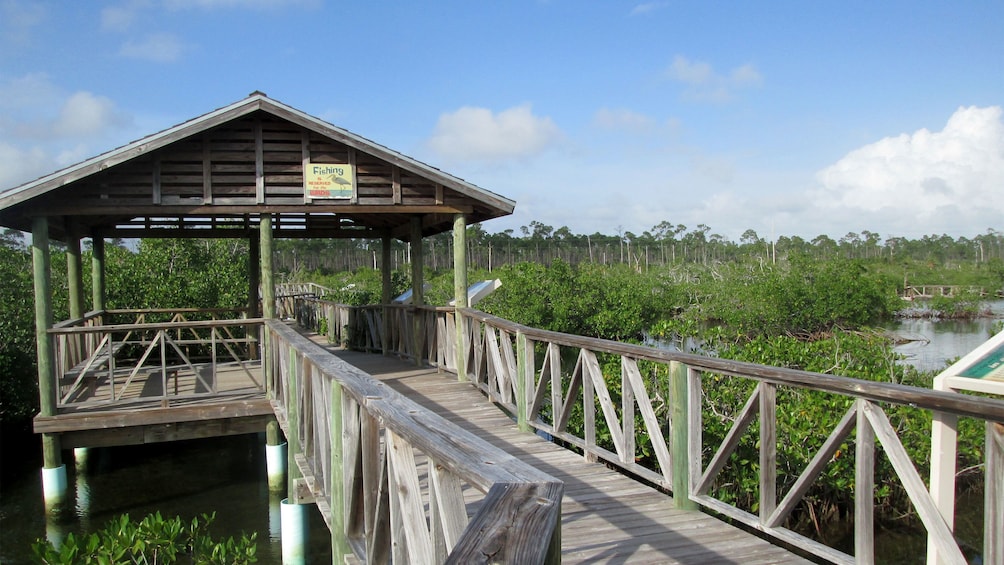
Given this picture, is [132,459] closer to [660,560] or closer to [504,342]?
[504,342]

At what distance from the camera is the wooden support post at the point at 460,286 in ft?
28.9

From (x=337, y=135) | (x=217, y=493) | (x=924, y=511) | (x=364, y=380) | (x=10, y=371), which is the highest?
(x=337, y=135)

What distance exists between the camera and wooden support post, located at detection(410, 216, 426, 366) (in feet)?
33.7

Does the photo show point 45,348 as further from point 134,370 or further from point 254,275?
point 254,275

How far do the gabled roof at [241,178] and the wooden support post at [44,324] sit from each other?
254 millimetres

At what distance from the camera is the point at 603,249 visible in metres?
99.4

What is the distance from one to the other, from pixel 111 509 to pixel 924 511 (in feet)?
33.1

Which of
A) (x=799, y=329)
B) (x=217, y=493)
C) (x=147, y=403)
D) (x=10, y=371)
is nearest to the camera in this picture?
(x=147, y=403)

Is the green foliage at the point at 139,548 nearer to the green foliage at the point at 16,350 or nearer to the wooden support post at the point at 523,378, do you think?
the wooden support post at the point at 523,378

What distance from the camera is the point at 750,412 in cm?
385

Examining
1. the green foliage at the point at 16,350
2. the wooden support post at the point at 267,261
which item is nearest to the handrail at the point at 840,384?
the wooden support post at the point at 267,261

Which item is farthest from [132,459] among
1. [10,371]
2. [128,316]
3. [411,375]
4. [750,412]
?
[750,412]

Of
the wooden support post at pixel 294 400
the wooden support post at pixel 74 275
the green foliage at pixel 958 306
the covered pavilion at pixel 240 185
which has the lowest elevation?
the green foliage at pixel 958 306

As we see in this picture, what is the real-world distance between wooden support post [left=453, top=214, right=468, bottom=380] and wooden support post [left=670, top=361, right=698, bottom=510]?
4.69 m
